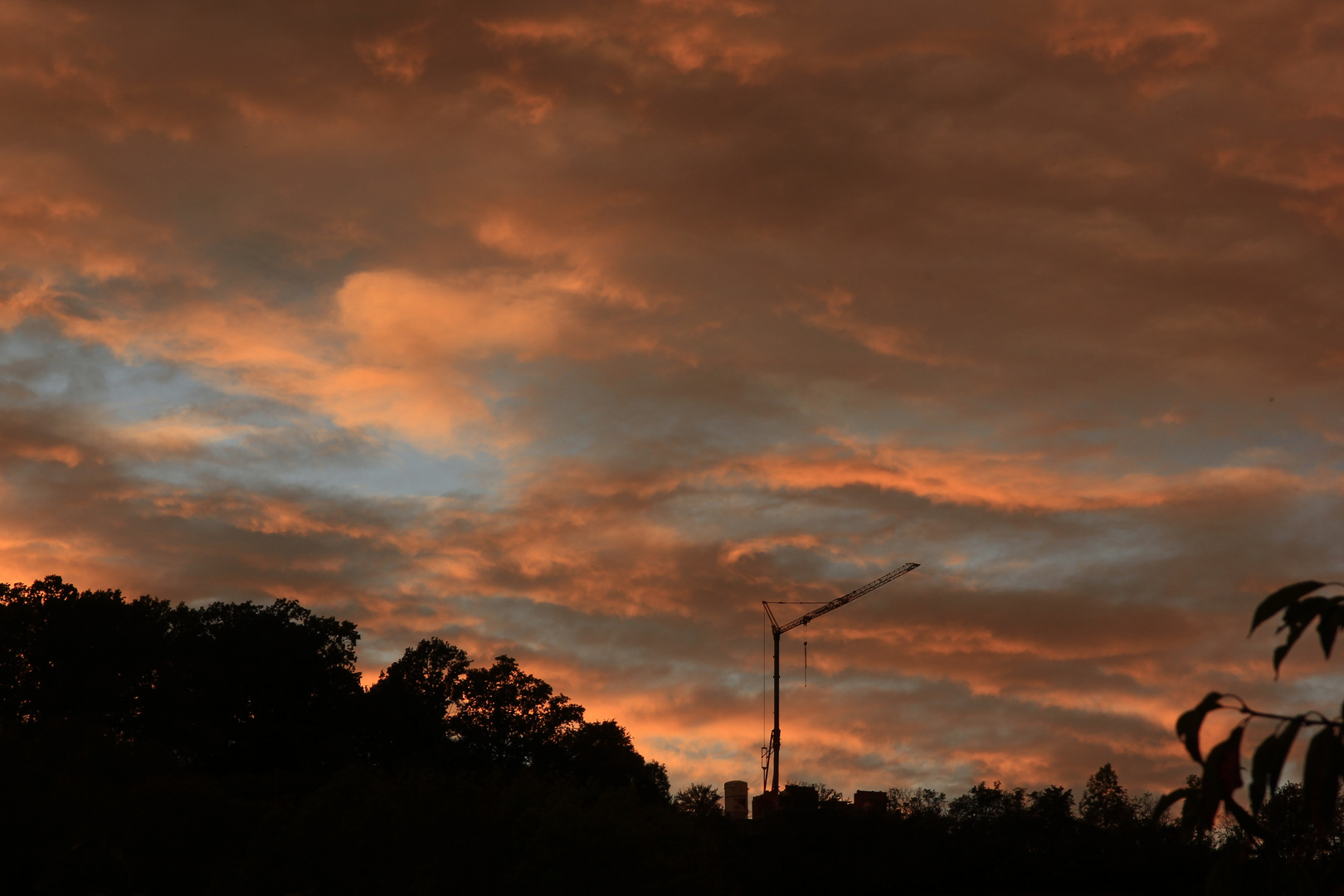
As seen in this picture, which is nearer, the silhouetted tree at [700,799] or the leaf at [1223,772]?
the leaf at [1223,772]

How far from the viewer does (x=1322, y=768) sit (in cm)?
650

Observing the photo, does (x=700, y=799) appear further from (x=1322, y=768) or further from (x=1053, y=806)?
(x=1322, y=768)

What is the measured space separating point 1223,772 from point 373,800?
50721 millimetres

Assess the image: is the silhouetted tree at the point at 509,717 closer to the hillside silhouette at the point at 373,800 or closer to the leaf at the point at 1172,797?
the hillside silhouette at the point at 373,800

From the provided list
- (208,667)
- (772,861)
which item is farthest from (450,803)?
(208,667)

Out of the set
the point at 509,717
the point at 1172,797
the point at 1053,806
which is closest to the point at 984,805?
the point at 1053,806

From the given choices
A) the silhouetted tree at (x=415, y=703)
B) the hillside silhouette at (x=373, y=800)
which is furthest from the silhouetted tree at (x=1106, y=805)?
the silhouetted tree at (x=415, y=703)

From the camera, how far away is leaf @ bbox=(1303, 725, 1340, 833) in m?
6.50

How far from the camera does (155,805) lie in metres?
63.4

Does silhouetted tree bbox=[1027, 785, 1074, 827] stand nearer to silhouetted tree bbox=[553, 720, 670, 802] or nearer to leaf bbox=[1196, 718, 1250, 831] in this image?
silhouetted tree bbox=[553, 720, 670, 802]

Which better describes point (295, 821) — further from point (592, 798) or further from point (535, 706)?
point (535, 706)

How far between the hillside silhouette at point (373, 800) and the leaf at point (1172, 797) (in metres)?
Result: 36.3

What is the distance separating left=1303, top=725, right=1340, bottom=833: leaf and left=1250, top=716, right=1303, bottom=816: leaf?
0.11 metres

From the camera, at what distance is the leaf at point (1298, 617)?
22.1 feet
